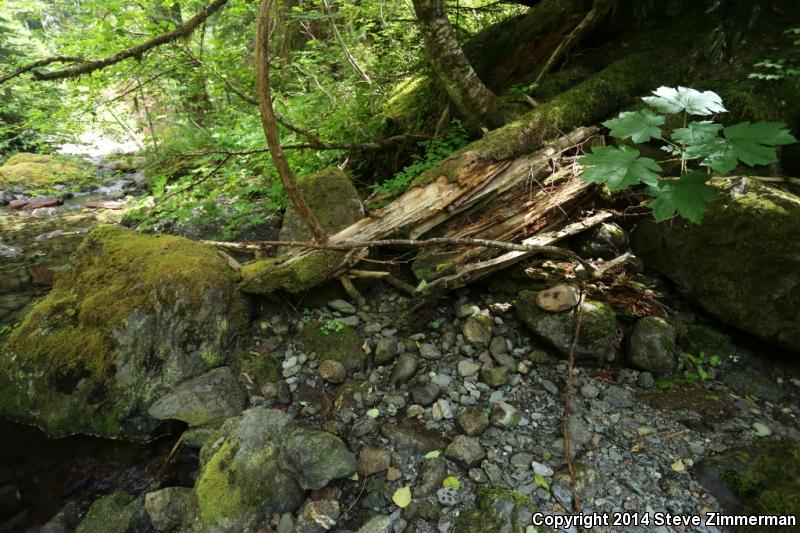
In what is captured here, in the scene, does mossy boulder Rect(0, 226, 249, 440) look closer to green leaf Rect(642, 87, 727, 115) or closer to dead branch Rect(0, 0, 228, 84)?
dead branch Rect(0, 0, 228, 84)

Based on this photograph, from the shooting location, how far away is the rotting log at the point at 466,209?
3.99 metres

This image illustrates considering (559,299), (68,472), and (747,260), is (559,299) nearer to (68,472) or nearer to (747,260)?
(747,260)

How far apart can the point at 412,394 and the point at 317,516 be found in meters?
1.17

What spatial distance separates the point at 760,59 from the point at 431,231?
374 centimetres

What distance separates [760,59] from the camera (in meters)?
4.09

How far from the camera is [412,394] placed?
3486mm

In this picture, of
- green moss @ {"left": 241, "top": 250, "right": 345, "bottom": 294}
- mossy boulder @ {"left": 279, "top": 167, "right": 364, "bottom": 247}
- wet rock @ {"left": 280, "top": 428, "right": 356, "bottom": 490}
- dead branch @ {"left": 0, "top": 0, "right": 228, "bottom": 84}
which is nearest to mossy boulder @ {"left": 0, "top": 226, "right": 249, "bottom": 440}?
green moss @ {"left": 241, "top": 250, "right": 345, "bottom": 294}

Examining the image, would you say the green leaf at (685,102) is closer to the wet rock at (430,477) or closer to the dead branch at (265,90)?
the dead branch at (265,90)

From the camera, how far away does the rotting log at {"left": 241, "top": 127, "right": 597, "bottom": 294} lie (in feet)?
13.1

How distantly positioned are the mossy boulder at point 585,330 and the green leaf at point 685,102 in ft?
5.99

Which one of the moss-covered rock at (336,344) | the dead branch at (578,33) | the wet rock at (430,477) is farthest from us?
the dead branch at (578,33)

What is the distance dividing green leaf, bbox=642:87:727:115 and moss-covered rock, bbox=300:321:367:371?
2.98m

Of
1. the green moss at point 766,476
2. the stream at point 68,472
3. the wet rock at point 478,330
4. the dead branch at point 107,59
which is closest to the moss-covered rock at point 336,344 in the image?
the wet rock at point 478,330

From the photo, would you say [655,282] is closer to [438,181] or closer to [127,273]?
[438,181]
